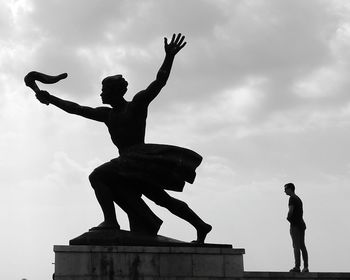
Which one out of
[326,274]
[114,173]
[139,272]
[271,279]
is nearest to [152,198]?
[114,173]

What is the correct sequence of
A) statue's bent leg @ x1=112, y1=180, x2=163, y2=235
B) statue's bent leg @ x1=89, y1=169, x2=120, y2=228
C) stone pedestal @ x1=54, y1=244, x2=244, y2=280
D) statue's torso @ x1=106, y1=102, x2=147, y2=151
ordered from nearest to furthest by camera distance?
stone pedestal @ x1=54, y1=244, x2=244, y2=280 < statue's bent leg @ x1=89, y1=169, x2=120, y2=228 < statue's bent leg @ x1=112, y1=180, x2=163, y2=235 < statue's torso @ x1=106, y1=102, x2=147, y2=151

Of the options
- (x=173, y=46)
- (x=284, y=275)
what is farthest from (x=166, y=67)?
(x=284, y=275)

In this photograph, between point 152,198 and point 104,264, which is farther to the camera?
point 152,198

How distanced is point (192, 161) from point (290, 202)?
3.08m

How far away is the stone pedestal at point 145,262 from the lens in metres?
10.5

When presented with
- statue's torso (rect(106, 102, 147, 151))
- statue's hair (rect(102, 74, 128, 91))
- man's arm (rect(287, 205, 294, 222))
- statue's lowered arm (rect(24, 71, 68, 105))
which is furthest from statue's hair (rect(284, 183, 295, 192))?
statue's lowered arm (rect(24, 71, 68, 105))

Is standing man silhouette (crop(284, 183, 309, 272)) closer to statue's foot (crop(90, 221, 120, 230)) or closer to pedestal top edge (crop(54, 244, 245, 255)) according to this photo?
pedestal top edge (crop(54, 244, 245, 255))

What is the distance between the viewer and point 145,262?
10695 millimetres

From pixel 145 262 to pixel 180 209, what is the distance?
1466 millimetres

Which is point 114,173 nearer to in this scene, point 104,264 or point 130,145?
point 130,145

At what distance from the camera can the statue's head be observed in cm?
1215

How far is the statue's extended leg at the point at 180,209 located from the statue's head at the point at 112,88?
1878mm

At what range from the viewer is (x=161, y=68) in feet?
38.6

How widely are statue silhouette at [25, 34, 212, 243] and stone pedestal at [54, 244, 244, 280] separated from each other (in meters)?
0.72
